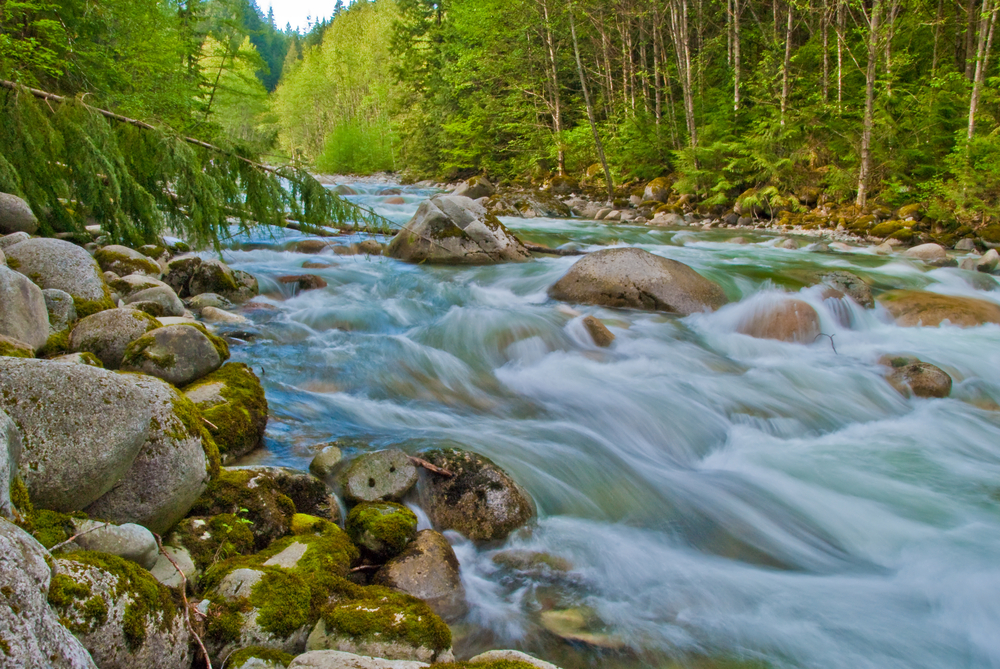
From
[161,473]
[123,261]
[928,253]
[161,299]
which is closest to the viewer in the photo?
[161,473]

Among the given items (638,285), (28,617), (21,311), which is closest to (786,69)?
(638,285)

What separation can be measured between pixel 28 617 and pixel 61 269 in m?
5.12

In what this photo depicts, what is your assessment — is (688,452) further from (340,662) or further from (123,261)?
(123,261)

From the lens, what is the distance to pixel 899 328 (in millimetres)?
8062

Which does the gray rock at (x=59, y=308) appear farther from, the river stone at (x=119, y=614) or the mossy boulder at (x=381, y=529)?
the river stone at (x=119, y=614)

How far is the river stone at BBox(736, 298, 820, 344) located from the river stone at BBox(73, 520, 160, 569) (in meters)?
7.10

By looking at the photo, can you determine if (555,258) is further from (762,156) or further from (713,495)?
(762,156)

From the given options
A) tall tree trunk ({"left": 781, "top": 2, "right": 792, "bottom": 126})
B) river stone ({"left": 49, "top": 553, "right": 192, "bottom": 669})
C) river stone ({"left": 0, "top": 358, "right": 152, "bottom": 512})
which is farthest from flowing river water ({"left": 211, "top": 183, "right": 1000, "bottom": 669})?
tall tree trunk ({"left": 781, "top": 2, "right": 792, "bottom": 126})

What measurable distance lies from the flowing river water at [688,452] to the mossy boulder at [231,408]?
0.18 metres

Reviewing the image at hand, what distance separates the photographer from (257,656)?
2068mm

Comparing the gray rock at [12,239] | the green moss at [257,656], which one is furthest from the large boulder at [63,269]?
the green moss at [257,656]

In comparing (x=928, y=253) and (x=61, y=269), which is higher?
(x=61, y=269)

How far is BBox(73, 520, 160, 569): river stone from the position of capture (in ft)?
6.94

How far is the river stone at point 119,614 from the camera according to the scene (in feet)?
5.59
